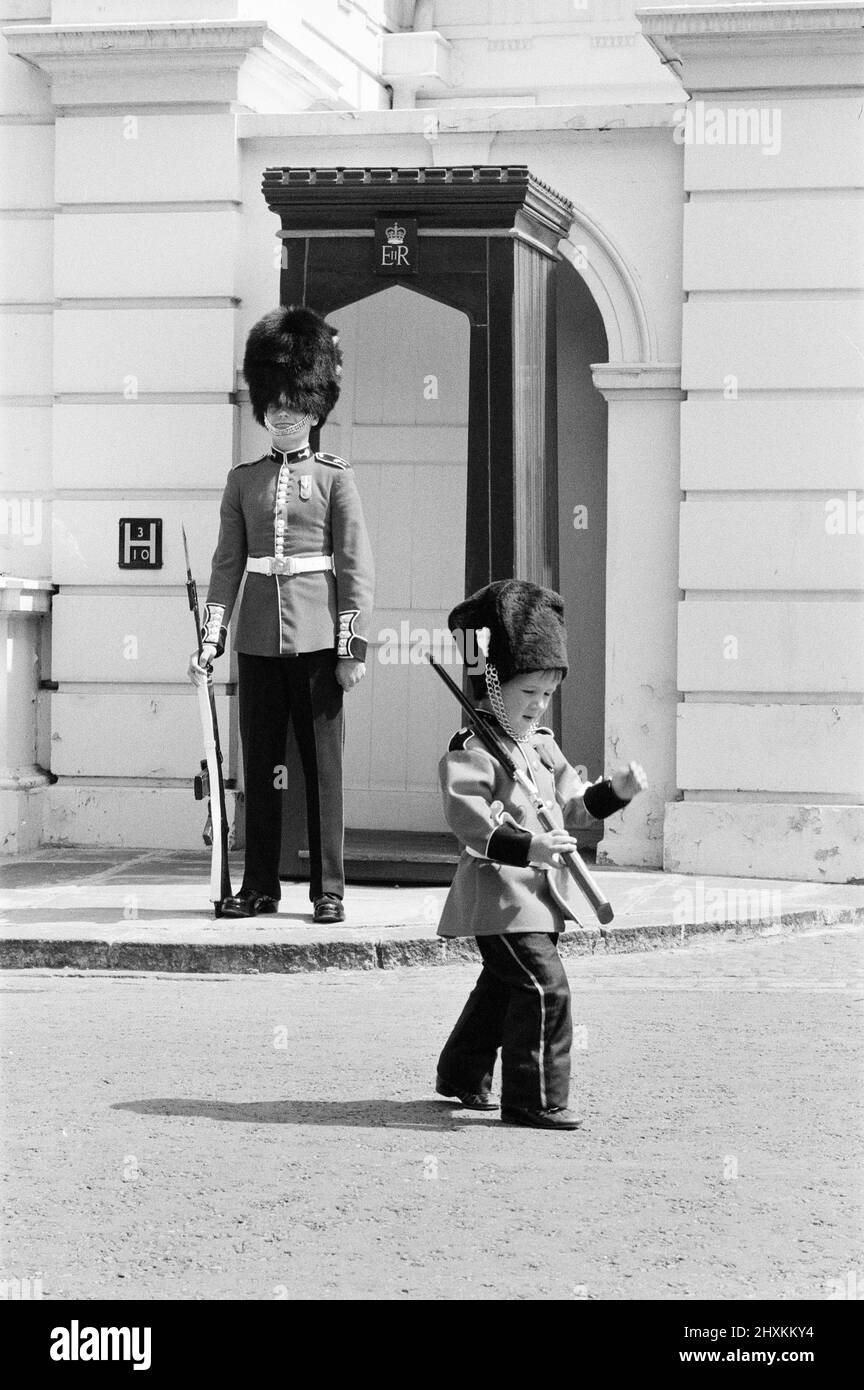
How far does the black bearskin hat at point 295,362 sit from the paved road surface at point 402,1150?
233cm

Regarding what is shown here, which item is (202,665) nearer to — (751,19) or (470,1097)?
(470,1097)

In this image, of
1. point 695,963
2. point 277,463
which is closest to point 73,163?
point 277,463

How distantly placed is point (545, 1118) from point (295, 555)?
3436 mm

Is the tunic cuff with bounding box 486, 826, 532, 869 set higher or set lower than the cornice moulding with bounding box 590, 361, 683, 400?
lower

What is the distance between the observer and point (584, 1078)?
595cm

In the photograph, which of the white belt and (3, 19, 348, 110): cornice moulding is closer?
the white belt

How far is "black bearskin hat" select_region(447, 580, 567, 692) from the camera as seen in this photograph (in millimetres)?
5508

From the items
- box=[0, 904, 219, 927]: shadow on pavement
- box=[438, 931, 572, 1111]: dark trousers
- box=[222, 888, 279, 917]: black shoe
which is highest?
box=[438, 931, 572, 1111]: dark trousers

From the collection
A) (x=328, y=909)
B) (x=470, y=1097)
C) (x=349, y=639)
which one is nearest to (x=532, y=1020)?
(x=470, y=1097)

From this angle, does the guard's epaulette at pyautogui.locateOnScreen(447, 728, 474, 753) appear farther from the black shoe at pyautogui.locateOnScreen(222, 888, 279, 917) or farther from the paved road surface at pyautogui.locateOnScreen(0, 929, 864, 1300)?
the black shoe at pyautogui.locateOnScreen(222, 888, 279, 917)

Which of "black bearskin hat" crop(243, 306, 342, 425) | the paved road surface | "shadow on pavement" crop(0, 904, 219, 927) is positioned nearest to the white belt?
"black bearskin hat" crop(243, 306, 342, 425)

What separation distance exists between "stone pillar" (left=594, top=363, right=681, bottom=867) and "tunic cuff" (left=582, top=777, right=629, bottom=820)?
4532mm
